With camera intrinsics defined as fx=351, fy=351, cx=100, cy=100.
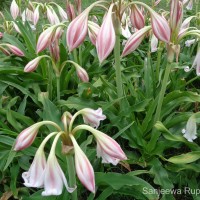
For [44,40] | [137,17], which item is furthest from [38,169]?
[137,17]

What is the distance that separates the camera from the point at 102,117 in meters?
1.45

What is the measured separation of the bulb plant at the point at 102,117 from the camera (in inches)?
54.0

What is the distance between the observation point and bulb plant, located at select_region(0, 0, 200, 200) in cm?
137

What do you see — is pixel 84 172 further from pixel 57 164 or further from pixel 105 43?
pixel 105 43

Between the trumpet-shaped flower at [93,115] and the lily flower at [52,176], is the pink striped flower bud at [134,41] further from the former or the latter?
the lily flower at [52,176]

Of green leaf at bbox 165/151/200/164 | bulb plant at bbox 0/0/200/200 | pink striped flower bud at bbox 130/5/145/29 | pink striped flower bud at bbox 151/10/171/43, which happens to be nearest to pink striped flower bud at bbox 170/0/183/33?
bulb plant at bbox 0/0/200/200

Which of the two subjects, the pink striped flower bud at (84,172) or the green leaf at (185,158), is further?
the green leaf at (185,158)

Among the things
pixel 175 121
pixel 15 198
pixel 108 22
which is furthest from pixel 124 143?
pixel 108 22

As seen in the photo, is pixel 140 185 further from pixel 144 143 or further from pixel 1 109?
pixel 1 109

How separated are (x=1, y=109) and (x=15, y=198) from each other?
0.64 m

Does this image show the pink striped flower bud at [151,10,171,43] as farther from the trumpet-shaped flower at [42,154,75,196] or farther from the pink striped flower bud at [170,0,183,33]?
the trumpet-shaped flower at [42,154,75,196]

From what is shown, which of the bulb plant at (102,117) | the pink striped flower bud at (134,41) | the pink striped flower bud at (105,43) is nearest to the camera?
the bulb plant at (102,117)

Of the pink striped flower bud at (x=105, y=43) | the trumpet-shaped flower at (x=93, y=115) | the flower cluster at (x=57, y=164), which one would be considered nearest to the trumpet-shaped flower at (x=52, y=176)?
the flower cluster at (x=57, y=164)

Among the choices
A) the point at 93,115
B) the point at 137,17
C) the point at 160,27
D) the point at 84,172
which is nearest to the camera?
the point at 84,172
